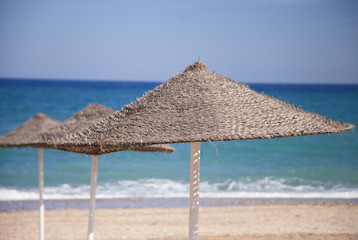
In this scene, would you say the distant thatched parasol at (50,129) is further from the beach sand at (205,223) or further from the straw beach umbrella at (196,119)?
the beach sand at (205,223)

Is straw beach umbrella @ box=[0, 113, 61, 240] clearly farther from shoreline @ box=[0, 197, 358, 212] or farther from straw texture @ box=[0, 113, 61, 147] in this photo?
shoreline @ box=[0, 197, 358, 212]

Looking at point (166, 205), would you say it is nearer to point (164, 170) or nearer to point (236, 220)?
point (236, 220)

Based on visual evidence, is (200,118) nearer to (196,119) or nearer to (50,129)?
(196,119)

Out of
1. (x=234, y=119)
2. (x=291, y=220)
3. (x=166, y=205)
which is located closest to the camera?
(x=234, y=119)

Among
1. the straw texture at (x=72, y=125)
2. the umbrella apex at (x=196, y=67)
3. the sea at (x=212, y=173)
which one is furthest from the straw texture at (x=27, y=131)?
the sea at (x=212, y=173)

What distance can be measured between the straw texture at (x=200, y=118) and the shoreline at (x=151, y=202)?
22.6ft

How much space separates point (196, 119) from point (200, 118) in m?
0.03

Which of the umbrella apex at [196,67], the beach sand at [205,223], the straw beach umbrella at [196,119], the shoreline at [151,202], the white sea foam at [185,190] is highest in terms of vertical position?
the umbrella apex at [196,67]

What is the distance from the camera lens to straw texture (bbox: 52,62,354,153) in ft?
10.2

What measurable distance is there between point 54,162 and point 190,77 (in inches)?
536

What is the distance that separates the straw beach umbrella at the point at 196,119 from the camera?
10.2 feet

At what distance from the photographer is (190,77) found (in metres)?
3.76

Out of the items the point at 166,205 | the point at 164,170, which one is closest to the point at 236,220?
the point at 166,205

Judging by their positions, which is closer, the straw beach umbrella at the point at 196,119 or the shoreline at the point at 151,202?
the straw beach umbrella at the point at 196,119
